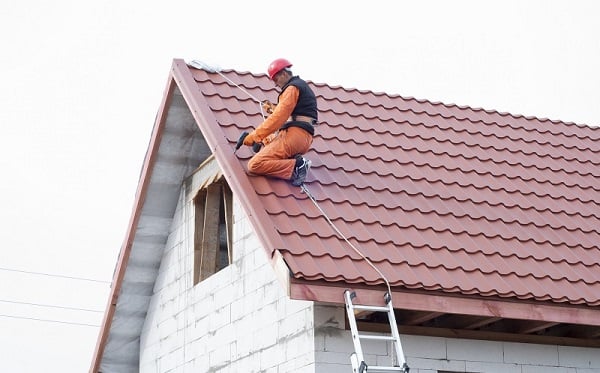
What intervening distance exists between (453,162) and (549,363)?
8.68 feet

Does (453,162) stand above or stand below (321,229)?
above

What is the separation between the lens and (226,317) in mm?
11844

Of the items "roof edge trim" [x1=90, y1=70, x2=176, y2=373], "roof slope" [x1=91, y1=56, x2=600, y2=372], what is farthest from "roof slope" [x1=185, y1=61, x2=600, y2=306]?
"roof edge trim" [x1=90, y1=70, x2=176, y2=373]

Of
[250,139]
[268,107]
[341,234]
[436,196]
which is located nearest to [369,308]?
[341,234]

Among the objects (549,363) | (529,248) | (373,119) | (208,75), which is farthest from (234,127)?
(549,363)

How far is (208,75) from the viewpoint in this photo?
12.6 metres

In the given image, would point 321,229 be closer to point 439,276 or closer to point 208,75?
point 439,276

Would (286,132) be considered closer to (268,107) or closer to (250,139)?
(250,139)

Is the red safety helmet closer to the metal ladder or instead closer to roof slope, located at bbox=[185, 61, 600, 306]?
roof slope, located at bbox=[185, 61, 600, 306]

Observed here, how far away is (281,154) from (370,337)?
218 cm

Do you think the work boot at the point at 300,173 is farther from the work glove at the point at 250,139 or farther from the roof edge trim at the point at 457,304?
the roof edge trim at the point at 457,304

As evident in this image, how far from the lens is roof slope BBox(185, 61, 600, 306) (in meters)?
10.1

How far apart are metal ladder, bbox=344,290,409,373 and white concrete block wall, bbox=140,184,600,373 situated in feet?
1.52

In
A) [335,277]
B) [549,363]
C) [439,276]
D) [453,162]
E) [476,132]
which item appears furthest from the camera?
[476,132]
